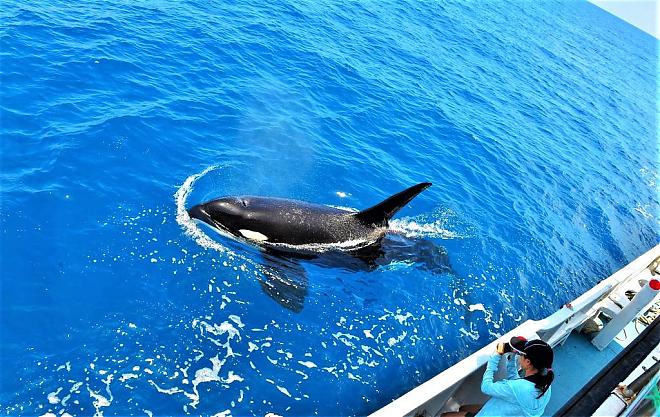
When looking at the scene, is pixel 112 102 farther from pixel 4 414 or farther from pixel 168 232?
pixel 4 414

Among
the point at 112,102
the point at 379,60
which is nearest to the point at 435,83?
the point at 379,60

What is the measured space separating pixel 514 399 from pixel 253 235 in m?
6.05

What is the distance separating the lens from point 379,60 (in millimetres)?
24844

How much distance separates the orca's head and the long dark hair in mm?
6299

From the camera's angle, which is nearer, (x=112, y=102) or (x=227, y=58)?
(x=112, y=102)

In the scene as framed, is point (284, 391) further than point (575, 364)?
No

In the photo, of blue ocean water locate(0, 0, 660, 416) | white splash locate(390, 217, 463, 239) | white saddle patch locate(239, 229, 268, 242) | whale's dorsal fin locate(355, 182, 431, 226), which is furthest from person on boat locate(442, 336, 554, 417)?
white splash locate(390, 217, 463, 239)

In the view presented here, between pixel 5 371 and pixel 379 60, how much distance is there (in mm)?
21422

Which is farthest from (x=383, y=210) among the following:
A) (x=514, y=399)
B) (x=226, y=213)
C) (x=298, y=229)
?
(x=514, y=399)

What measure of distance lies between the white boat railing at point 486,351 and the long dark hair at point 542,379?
1.73 metres

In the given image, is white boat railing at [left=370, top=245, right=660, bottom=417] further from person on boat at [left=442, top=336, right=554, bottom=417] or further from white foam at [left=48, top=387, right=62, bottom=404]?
white foam at [left=48, top=387, right=62, bottom=404]

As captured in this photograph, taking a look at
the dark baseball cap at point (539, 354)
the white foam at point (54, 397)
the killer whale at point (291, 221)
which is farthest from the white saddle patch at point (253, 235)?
the dark baseball cap at point (539, 354)

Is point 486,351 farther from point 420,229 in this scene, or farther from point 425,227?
point 425,227

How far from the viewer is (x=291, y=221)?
10.4 metres
